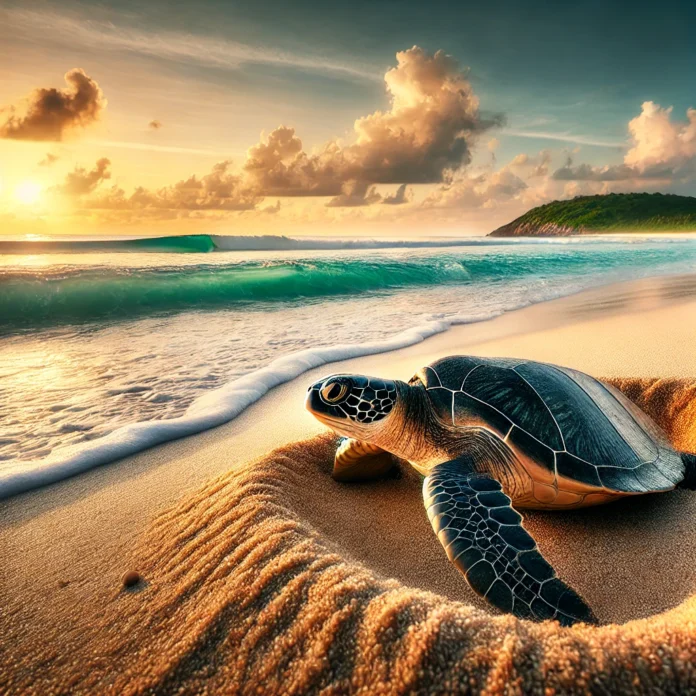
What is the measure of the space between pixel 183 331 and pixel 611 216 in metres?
88.8

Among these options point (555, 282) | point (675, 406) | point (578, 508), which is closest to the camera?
point (578, 508)

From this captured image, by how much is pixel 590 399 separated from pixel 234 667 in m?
1.95

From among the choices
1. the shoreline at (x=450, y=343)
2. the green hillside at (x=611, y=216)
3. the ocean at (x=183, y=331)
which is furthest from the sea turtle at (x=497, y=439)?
the green hillside at (x=611, y=216)

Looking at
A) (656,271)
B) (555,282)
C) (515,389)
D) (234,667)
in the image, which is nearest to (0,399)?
(234,667)

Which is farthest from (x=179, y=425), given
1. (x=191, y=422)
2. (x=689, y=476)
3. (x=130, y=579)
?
(x=689, y=476)

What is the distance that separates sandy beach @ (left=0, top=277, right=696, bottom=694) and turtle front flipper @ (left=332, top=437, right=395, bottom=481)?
0.22 ft

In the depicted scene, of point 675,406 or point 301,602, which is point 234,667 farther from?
point 675,406

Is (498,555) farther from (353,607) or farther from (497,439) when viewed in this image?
(497,439)

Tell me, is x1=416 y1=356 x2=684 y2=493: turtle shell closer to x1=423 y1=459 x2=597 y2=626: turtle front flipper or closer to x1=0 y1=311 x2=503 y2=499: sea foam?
x1=423 y1=459 x2=597 y2=626: turtle front flipper

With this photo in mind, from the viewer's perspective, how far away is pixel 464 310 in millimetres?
8594

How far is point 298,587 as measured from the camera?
4.30ft

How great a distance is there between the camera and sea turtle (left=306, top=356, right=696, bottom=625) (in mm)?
1864

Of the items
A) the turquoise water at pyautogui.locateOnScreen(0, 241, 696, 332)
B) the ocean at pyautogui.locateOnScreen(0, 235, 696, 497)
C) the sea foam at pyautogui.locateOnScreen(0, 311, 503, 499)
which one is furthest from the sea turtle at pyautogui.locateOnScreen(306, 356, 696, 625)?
the turquoise water at pyautogui.locateOnScreen(0, 241, 696, 332)

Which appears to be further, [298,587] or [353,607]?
[298,587]
